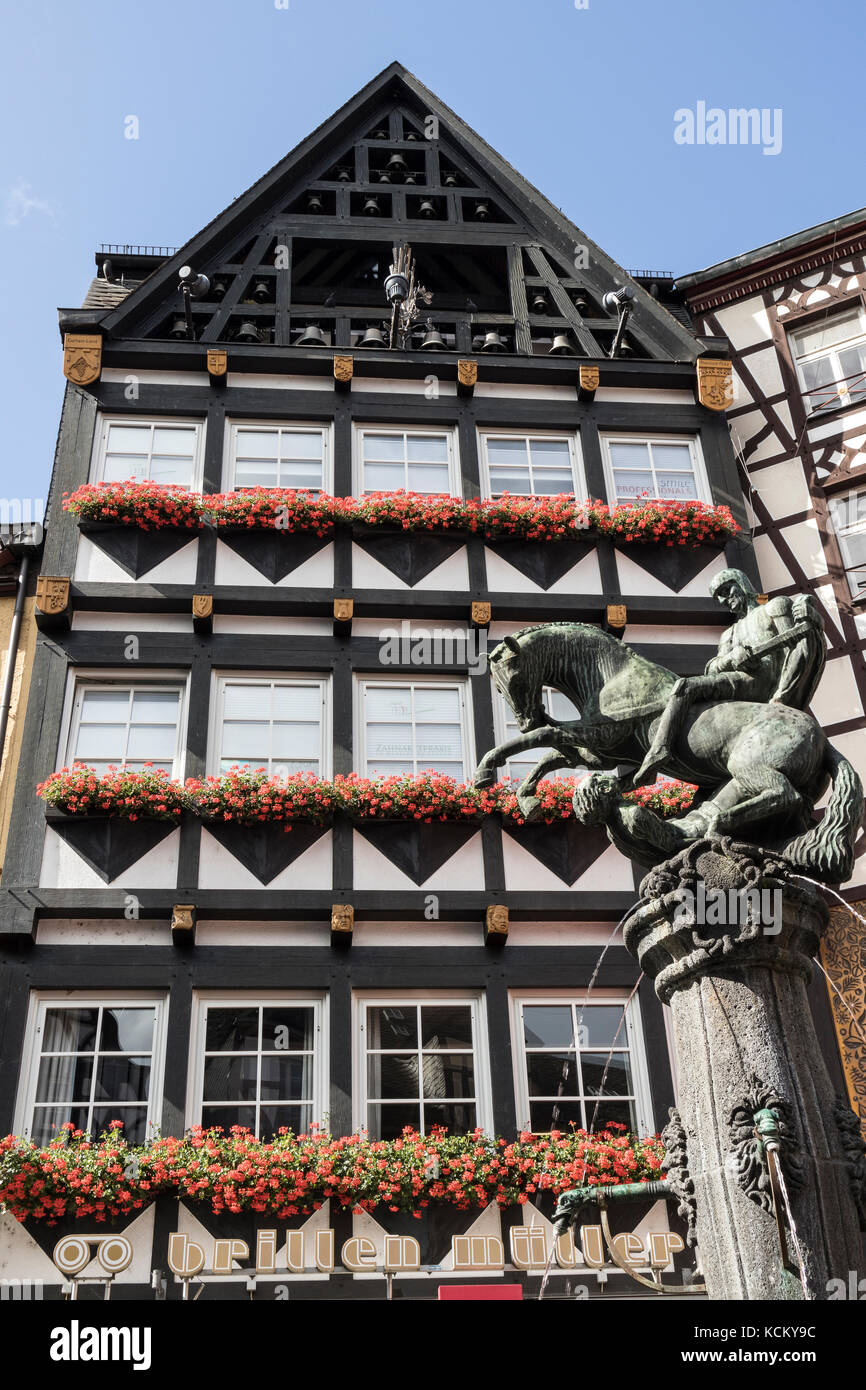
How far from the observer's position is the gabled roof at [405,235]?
16078 mm

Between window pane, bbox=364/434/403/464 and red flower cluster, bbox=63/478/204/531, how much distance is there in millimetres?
2145

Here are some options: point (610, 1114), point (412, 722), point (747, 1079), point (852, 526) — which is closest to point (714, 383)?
point (852, 526)

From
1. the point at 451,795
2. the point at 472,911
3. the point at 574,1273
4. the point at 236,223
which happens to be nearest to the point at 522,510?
the point at 451,795

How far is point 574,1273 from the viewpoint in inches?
407

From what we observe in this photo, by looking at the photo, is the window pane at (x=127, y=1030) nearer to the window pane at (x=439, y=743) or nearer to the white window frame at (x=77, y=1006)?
the white window frame at (x=77, y=1006)

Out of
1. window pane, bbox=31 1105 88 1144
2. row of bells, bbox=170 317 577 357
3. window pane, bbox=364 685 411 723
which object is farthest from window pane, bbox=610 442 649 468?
window pane, bbox=31 1105 88 1144

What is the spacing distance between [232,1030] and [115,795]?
2317mm

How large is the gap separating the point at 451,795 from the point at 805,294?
919cm

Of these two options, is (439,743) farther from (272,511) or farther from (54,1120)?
(54,1120)

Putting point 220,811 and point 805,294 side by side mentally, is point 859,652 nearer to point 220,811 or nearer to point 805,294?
point 805,294

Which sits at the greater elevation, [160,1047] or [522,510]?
[522,510]

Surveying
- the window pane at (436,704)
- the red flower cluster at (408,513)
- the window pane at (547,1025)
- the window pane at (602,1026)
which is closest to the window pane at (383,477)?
the red flower cluster at (408,513)

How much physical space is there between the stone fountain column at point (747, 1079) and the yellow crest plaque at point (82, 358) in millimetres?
10914

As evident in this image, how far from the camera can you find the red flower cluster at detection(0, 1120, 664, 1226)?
33.3 ft
